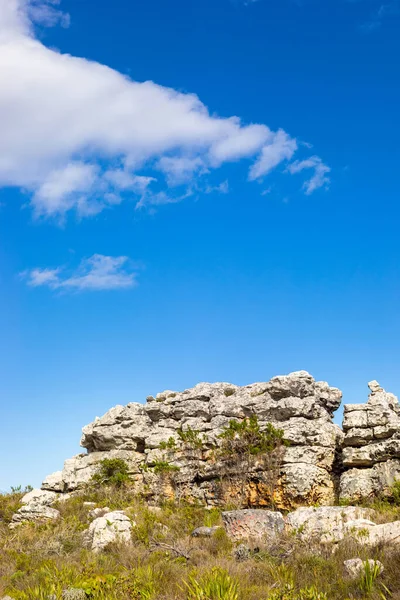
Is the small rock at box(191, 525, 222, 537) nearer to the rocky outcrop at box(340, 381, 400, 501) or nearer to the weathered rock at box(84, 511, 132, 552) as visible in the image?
the weathered rock at box(84, 511, 132, 552)

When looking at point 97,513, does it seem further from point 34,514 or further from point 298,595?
point 298,595

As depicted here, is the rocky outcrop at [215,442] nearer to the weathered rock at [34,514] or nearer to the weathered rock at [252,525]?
the weathered rock at [34,514]

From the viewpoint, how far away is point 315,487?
84.0 feet

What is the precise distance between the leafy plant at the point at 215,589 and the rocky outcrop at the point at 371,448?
14.2m

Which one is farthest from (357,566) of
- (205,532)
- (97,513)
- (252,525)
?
(97,513)

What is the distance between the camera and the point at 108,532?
66.9 ft

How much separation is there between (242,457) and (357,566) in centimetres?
1424

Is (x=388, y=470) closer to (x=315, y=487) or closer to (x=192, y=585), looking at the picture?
(x=315, y=487)

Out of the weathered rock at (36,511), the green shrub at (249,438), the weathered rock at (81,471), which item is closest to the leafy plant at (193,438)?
the green shrub at (249,438)

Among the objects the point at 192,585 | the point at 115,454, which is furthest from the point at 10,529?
the point at 192,585

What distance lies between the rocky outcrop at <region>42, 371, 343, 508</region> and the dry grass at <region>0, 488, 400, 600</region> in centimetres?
391

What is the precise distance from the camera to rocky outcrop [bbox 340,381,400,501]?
80.8 feet

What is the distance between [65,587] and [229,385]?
21.1 metres

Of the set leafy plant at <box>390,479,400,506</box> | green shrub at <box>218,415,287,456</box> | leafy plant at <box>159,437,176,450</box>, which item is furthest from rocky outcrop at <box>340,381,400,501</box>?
leafy plant at <box>159,437,176,450</box>
